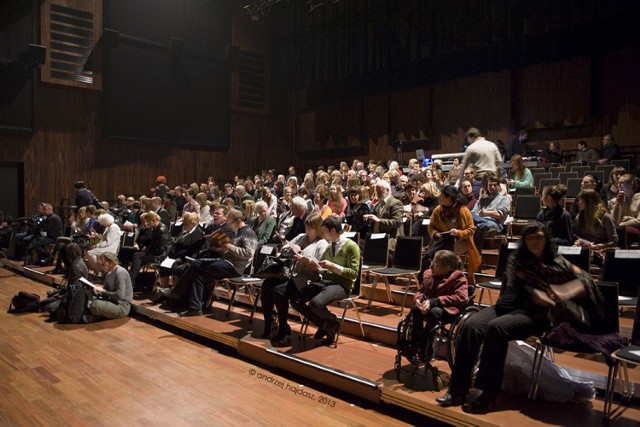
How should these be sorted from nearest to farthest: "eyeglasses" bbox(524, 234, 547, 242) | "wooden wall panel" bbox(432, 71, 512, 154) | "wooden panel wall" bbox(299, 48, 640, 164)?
"eyeglasses" bbox(524, 234, 547, 242), "wooden panel wall" bbox(299, 48, 640, 164), "wooden wall panel" bbox(432, 71, 512, 154)

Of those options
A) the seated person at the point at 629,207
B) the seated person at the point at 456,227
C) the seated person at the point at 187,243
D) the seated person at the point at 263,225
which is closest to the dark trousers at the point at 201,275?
the seated person at the point at 187,243

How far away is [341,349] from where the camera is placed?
4086 mm

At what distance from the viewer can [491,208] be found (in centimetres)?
574

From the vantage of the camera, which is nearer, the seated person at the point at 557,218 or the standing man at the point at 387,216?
the seated person at the point at 557,218

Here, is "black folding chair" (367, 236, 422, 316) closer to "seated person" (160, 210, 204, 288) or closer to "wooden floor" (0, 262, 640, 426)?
"wooden floor" (0, 262, 640, 426)

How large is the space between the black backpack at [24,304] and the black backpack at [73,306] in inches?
28.2

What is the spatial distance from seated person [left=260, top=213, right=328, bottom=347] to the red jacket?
1008mm

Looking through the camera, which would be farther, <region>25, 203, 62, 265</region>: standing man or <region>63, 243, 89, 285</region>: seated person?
<region>25, 203, 62, 265</region>: standing man

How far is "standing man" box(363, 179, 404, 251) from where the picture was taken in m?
5.52

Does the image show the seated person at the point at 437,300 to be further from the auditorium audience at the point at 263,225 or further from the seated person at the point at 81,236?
the seated person at the point at 81,236

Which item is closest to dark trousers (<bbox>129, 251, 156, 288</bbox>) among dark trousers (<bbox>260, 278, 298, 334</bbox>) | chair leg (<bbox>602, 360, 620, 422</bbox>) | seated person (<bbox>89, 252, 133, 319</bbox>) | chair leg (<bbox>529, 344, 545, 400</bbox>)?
seated person (<bbox>89, 252, 133, 319</bbox>)

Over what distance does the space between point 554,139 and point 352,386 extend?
30.1 ft

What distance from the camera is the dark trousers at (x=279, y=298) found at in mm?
4305

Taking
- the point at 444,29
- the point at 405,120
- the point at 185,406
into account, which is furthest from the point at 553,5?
the point at 185,406
